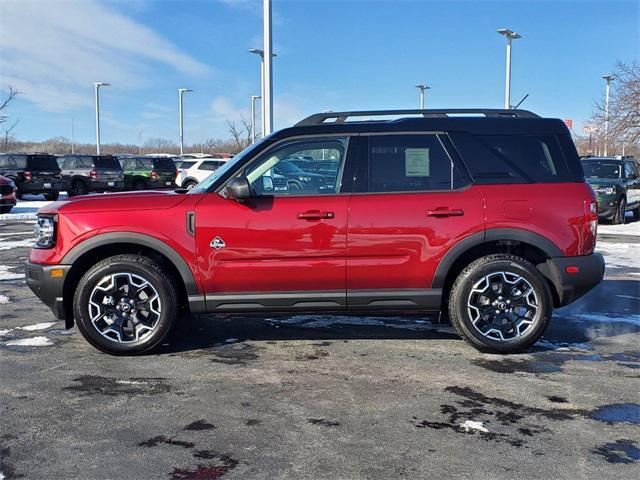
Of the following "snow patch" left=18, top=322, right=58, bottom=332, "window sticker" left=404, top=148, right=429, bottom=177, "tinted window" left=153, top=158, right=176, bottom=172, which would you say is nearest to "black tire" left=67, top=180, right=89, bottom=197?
"tinted window" left=153, top=158, right=176, bottom=172

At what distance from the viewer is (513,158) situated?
16.3 ft

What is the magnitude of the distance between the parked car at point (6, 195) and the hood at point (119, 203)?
44.8 ft

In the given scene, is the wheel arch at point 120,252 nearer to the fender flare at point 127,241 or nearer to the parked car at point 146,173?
the fender flare at point 127,241

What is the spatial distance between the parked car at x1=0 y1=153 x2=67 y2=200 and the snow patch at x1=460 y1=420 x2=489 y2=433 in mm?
22020

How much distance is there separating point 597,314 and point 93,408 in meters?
5.04

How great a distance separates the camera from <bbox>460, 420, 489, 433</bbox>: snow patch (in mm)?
→ 3512

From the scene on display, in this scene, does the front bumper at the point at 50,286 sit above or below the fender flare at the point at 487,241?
below

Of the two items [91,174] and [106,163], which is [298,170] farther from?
[106,163]

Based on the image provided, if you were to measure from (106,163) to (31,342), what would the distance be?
20135 mm

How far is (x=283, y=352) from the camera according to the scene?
16.4 feet

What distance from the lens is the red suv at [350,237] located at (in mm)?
4754

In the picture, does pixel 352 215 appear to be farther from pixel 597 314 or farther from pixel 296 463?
pixel 597 314

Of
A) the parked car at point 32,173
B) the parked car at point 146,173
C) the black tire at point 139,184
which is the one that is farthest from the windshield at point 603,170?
the parked car at point 32,173

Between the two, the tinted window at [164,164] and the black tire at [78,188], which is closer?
the black tire at [78,188]
